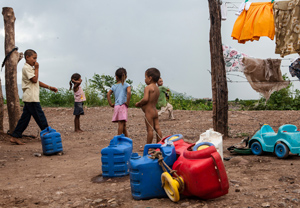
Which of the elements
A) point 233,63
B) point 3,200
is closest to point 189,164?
point 3,200

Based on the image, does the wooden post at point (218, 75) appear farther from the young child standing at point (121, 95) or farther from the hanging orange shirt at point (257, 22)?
the young child standing at point (121, 95)

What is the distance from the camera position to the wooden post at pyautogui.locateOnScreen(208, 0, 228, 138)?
7078mm

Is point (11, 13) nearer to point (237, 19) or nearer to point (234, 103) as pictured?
point (237, 19)

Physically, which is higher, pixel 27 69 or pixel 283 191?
pixel 27 69

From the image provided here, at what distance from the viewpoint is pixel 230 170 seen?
4.16m

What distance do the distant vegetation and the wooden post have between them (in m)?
6.82

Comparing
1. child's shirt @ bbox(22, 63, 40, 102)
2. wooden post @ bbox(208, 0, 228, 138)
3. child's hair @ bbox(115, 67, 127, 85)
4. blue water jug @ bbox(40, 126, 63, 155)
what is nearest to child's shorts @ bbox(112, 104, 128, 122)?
child's hair @ bbox(115, 67, 127, 85)

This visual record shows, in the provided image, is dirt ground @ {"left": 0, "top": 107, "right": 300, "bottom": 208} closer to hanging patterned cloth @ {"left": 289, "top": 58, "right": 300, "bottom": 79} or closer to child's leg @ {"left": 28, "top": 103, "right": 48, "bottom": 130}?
child's leg @ {"left": 28, "top": 103, "right": 48, "bottom": 130}

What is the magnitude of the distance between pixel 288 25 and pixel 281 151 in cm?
424

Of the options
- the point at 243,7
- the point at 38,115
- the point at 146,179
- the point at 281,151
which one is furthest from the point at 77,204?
the point at 243,7

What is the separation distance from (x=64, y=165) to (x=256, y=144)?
9.94 feet

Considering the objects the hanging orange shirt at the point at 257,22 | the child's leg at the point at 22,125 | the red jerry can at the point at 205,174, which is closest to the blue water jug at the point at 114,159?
the red jerry can at the point at 205,174

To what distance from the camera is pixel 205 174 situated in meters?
2.85

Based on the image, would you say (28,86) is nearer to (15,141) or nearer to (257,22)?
(15,141)
